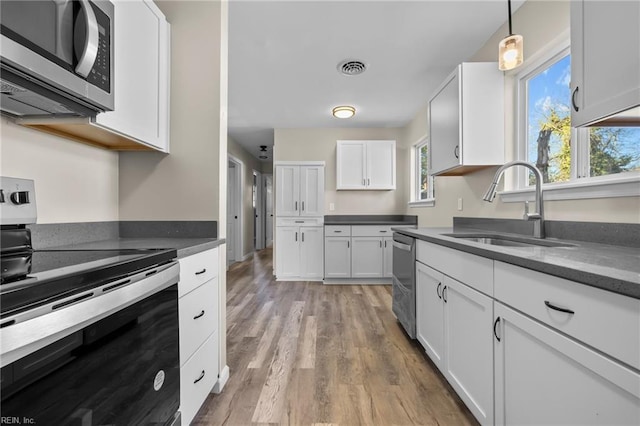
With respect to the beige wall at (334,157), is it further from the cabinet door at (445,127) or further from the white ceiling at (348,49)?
the cabinet door at (445,127)

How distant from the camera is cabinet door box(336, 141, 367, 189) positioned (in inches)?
176

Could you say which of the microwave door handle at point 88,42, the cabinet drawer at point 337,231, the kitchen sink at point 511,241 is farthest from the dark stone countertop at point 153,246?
the cabinet drawer at point 337,231

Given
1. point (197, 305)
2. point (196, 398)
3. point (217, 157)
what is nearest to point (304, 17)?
point (217, 157)

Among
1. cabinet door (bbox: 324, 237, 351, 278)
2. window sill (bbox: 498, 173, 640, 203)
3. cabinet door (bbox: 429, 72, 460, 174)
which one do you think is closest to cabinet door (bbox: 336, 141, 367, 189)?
cabinet door (bbox: 324, 237, 351, 278)

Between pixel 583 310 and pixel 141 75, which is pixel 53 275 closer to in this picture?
pixel 141 75

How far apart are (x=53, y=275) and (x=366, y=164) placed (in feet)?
13.6

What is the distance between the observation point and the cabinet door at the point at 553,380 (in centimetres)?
68

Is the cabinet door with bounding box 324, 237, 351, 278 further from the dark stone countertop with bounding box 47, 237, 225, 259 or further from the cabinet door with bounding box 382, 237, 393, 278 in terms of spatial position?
the dark stone countertop with bounding box 47, 237, 225, 259

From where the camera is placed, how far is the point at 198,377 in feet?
4.41

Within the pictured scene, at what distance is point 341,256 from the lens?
4145 mm

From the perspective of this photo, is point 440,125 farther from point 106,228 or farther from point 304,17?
point 106,228

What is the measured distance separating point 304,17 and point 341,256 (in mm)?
3006

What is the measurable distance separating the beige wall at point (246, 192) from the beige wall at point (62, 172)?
386 centimetres

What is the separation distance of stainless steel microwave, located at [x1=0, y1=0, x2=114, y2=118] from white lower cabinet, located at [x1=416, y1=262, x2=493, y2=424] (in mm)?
1807
